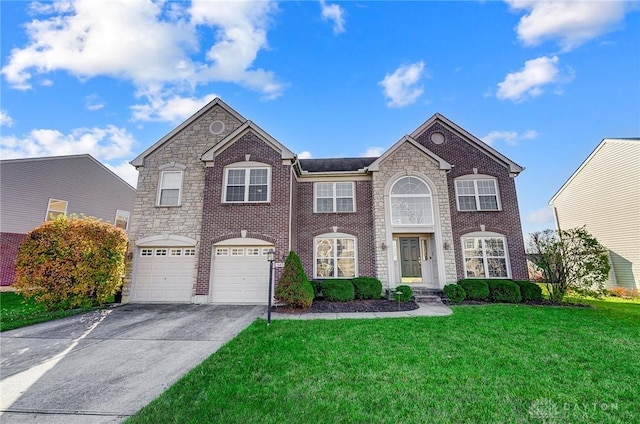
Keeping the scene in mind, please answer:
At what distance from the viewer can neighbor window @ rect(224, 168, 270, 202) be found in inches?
443

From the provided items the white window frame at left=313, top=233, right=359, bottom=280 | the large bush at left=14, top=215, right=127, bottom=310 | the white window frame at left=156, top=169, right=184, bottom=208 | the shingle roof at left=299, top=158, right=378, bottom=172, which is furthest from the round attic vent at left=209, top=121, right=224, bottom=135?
the white window frame at left=313, top=233, right=359, bottom=280

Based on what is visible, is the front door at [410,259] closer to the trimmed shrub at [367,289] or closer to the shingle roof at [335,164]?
the trimmed shrub at [367,289]

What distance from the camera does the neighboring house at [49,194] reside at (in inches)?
556

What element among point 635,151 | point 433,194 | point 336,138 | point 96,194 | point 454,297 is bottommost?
point 454,297

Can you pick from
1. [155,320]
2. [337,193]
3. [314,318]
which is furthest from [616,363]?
[155,320]

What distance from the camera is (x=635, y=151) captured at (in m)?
14.1

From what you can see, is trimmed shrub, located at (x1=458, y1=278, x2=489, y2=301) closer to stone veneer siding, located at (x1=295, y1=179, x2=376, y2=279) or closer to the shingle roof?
stone veneer siding, located at (x1=295, y1=179, x2=376, y2=279)

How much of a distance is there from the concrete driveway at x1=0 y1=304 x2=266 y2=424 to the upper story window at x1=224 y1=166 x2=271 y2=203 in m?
4.76

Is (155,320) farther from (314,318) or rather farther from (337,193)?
(337,193)

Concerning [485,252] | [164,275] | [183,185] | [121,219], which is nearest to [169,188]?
[183,185]

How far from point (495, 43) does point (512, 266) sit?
31.4ft

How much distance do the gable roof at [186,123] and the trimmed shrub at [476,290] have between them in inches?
490

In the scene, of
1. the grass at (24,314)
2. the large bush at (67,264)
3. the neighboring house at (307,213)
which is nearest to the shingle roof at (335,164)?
the neighboring house at (307,213)

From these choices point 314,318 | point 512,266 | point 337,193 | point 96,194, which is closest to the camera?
point 314,318
